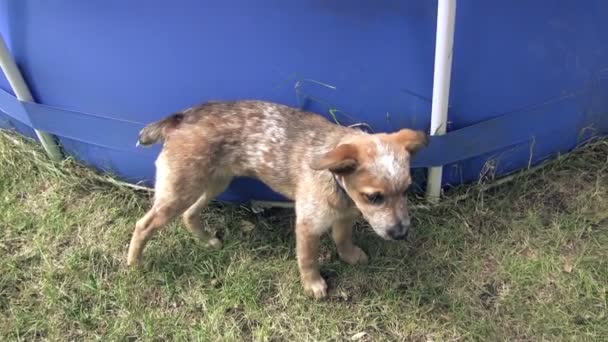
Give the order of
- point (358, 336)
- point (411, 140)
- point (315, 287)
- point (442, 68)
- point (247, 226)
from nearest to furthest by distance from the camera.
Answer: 1. point (411, 140)
2. point (442, 68)
3. point (358, 336)
4. point (315, 287)
5. point (247, 226)

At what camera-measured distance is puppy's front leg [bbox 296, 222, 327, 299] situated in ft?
10.7

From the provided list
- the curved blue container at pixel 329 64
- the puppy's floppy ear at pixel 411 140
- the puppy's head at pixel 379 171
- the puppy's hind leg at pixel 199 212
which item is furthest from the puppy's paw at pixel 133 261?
the puppy's floppy ear at pixel 411 140

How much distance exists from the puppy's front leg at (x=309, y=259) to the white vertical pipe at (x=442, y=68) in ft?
2.57

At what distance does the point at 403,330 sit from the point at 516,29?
154 cm

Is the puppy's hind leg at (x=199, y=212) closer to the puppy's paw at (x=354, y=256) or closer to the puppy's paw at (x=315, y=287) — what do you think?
the puppy's paw at (x=315, y=287)

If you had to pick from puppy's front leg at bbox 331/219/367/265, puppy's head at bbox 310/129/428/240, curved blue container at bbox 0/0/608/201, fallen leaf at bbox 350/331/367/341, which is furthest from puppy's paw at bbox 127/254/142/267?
puppy's head at bbox 310/129/428/240

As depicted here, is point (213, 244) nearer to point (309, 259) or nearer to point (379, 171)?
point (309, 259)

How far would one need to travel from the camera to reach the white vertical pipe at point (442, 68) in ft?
9.45

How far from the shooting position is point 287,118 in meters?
3.29

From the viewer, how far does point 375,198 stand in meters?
2.88

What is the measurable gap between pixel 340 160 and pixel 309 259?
804 mm

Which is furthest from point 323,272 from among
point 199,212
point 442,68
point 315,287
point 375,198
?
point 442,68

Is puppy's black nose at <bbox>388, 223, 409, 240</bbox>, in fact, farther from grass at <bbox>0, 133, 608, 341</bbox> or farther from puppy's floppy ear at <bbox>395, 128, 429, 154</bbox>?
grass at <bbox>0, 133, 608, 341</bbox>

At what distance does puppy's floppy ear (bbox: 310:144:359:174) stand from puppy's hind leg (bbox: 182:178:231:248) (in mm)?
802
